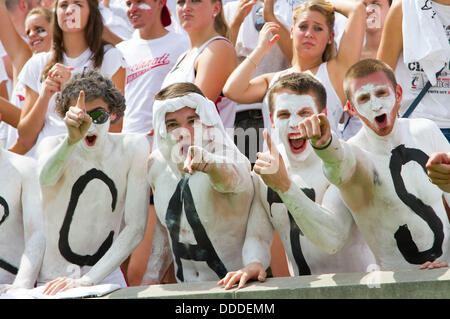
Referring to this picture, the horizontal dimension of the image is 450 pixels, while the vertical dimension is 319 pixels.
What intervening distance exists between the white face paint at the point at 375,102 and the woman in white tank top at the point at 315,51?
0.69 metres

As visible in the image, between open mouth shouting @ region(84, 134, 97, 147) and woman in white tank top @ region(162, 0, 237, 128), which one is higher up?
woman in white tank top @ region(162, 0, 237, 128)

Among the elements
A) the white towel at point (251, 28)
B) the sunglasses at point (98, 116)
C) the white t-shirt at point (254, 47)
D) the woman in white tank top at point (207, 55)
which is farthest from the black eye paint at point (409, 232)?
the white towel at point (251, 28)

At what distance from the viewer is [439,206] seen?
3.78 meters

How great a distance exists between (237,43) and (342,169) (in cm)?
185

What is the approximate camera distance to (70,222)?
4.29 meters

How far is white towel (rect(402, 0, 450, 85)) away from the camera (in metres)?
4.34

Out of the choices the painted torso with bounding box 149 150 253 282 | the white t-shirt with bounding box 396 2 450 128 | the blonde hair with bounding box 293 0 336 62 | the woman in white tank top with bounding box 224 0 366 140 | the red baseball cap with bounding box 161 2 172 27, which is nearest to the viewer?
the painted torso with bounding box 149 150 253 282

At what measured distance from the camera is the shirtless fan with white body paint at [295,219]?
3.76 metres

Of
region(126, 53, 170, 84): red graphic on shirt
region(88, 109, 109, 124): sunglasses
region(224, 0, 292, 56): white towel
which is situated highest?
region(224, 0, 292, 56): white towel

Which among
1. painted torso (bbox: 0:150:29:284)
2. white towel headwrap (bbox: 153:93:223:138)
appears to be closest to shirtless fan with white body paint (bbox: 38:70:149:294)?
painted torso (bbox: 0:150:29:284)

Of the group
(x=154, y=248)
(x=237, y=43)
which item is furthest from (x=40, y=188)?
(x=237, y=43)

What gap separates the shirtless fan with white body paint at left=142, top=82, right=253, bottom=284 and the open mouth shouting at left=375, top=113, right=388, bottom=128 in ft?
2.02

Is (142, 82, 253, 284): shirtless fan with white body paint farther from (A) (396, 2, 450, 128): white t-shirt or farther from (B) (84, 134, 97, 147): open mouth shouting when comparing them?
(A) (396, 2, 450, 128): white t-shirt

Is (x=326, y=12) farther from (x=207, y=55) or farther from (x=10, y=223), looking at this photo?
(x=10, y=223)
